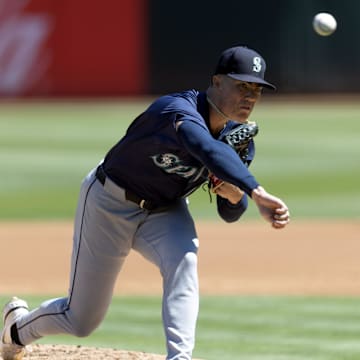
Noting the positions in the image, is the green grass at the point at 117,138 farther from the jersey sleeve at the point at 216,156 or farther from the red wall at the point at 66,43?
the jersey sleeve at the point at 216,156

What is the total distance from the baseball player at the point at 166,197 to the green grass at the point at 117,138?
7401 millimetres

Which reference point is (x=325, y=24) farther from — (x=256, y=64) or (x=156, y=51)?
(x=156, y=51)

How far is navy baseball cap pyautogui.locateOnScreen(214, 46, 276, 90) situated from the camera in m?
5.30

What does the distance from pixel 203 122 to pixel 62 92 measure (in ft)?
73.3

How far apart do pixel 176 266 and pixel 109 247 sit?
46 cm

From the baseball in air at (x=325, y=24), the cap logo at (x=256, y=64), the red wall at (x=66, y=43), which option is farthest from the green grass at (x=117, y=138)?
the cap logo at (x=256, y=64)

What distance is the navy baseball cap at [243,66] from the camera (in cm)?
530

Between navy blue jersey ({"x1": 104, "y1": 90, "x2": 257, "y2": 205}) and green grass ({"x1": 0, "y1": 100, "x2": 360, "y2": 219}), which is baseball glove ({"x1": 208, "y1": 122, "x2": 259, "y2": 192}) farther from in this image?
green grass ({"x1": 0, "y1": 100, "x2": 360, "y2": 219})

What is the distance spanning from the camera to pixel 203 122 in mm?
5211

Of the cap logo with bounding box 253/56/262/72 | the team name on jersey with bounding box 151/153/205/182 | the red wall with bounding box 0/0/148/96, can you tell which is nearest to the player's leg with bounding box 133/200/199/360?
the team name on jersey with bounding box 151/153/205/182

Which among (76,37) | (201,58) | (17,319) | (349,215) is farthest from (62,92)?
(17,319)

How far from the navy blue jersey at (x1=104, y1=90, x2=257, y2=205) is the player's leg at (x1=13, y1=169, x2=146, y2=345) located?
15cm

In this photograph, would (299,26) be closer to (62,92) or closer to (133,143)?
(62,92)

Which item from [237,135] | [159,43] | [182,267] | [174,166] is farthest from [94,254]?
[159,43]
